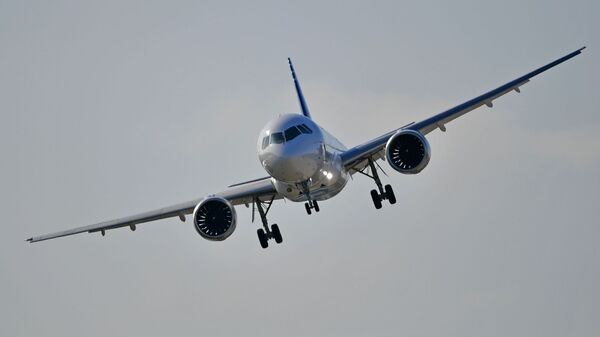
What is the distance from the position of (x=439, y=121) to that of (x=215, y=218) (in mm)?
11571

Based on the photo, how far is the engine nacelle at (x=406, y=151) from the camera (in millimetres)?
52281

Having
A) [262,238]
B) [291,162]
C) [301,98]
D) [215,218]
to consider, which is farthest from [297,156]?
[301,98]

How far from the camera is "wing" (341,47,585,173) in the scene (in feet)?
178

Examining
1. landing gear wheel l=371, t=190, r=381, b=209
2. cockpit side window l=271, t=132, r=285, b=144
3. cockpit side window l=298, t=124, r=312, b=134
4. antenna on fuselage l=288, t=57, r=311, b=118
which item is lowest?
landing gear wheel l=371, t=190, r=381, b=209

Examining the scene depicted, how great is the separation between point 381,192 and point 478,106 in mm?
6373

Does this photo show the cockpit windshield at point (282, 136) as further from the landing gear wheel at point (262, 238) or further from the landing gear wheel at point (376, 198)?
the landing gear wheel at point (376, 198)

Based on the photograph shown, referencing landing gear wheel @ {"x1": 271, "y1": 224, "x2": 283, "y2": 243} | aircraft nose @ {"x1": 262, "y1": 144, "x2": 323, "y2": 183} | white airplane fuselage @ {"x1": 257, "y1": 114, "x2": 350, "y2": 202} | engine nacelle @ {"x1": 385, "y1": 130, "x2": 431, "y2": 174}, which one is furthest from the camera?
landing gear wheel @ {"x1": 271, "y1": 224, "x2": 283, "y2": 243}

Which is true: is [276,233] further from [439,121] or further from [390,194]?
[439,121]

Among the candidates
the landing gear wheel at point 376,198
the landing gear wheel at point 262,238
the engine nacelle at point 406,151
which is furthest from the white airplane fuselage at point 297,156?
the landing gear wheel at point 376,198

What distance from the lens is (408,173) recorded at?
52531mm

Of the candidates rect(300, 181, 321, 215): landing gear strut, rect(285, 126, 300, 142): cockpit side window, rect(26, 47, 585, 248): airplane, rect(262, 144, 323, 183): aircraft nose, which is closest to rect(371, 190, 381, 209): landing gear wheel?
rect(26, 47, 585, 248): airplane

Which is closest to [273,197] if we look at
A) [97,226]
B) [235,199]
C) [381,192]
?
[235,199]

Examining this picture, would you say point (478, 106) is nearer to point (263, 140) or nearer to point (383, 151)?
point (383, 151)

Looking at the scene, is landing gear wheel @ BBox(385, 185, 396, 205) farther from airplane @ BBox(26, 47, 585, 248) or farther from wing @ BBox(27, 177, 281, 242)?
wing @ BBox(27, 177, 281, 242)
